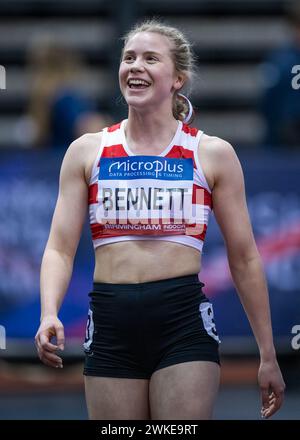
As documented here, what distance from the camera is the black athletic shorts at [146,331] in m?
4.82

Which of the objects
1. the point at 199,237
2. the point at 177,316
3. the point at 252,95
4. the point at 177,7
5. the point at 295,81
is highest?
the point at 177,7

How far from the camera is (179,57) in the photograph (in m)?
5.11

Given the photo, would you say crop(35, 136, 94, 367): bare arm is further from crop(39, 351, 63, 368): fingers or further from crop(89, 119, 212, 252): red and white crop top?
crop(39, 351, 63, 368): fingers

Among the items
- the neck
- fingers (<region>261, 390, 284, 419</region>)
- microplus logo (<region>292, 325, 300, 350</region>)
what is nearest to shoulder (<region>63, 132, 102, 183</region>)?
the neck

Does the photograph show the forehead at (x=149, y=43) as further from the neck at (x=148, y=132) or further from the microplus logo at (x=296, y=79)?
the microplus logo at (x=296, y=79)

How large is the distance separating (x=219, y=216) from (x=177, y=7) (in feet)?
23.8

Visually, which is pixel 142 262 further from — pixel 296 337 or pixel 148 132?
pixel 296 337

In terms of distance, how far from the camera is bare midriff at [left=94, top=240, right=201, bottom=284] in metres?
4.85

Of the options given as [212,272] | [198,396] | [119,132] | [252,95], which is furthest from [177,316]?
[252,95]

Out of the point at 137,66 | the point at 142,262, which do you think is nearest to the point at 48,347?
the point at 142,262

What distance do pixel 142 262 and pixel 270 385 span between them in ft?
2.61

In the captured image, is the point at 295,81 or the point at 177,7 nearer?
the point at 295,81

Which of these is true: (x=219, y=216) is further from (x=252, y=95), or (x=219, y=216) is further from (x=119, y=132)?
(x=252, y=95)
